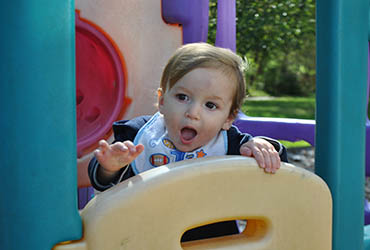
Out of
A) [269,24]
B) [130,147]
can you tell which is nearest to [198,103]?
[130,147]

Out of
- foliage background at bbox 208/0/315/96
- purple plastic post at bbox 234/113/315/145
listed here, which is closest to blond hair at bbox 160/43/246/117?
purple plastic post at bbox 234/113/315/145

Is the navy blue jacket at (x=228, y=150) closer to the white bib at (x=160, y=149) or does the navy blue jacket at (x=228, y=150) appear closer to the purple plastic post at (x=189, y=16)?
the white bib at (x=160, y=149)

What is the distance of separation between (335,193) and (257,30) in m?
4.43

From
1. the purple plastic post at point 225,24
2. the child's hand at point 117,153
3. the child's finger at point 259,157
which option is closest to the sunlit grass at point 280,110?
the purple plastic post at point 225,24

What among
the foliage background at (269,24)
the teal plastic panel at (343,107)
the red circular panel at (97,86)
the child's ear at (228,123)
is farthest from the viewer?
the foliage background at (269,24)

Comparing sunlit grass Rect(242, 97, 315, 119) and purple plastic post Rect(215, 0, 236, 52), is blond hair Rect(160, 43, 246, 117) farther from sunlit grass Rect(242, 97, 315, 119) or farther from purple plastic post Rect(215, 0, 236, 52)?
sunlit grass Rect(242, 97, 315, 119)

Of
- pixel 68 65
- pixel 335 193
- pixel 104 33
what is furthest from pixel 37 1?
pixel 104 33

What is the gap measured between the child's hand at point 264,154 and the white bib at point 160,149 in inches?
7.0

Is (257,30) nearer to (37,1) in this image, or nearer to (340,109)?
(340,109)

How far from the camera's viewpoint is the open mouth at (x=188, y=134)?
3.30ft

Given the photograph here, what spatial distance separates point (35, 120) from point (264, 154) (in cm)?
43

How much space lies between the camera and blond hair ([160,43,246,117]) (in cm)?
100

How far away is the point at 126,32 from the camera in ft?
4.72

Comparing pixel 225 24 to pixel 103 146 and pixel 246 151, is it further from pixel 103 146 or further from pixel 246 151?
pixel 103 146
